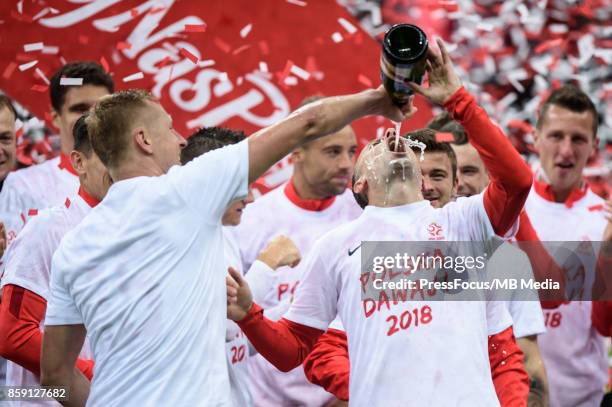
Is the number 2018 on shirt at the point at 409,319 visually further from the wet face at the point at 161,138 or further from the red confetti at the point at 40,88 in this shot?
the red confetti at the point at 40,88

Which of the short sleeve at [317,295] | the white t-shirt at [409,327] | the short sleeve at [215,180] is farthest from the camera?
the short sleeve at [317,295]

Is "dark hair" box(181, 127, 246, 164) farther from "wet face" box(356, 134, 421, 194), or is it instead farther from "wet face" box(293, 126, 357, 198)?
"wet face" box(356, 134, 421, 194)

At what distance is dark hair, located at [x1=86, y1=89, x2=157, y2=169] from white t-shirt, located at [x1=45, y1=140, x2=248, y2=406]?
0.57 feet

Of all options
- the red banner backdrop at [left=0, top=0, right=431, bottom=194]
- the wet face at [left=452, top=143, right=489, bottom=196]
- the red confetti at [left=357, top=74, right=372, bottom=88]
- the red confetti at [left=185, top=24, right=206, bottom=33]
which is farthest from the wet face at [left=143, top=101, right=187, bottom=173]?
the red confetti at [left=357, top=74, right=372, bottom=88]

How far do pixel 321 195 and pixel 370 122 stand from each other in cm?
109

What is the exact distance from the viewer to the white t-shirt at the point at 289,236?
4.84 metres

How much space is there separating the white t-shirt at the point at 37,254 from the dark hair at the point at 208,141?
648mm

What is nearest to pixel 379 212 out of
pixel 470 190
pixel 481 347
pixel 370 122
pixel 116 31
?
pixel 481 347

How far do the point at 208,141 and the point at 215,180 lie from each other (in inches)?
62.1

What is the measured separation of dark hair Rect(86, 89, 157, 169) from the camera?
318 centimetres

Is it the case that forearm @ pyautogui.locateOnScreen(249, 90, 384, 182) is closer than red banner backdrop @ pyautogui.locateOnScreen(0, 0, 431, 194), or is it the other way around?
forearm @ pyautogui.locateOnScreen(249, 90, 384, 182)

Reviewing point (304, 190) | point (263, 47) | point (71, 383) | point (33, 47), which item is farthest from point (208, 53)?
point (71, 383)

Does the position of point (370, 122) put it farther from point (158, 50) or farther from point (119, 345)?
point (119, 345)

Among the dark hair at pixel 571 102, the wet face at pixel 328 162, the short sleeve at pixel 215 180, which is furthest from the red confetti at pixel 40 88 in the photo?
the short sleeve at pixel 215 180
